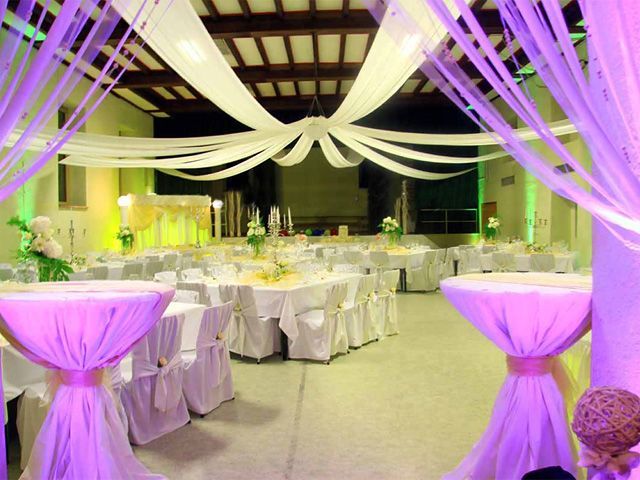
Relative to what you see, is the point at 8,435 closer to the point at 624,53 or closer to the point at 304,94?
the point at 624,53

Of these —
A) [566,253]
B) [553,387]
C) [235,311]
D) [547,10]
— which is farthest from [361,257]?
[547,10]

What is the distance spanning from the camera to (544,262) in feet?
29.2

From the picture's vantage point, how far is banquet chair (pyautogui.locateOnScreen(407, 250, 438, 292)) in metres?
10.3

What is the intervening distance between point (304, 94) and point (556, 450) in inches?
541

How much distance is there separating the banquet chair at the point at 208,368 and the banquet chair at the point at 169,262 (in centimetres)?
571

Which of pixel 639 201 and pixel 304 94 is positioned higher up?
pixel 304 94

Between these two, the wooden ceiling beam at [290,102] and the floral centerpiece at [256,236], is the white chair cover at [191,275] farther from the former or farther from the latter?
the wooden ceiling beam at [290,102]

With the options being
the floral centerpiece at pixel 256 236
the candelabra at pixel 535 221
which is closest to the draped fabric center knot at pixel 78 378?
the floral centerpiece at pixel 256 236

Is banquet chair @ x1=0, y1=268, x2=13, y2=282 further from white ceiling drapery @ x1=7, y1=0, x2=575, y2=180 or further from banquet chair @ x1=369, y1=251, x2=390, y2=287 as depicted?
banquet chair @ x1=369, y1=251, x2=390, y2=287

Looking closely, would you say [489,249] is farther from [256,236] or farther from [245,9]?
[245,9]

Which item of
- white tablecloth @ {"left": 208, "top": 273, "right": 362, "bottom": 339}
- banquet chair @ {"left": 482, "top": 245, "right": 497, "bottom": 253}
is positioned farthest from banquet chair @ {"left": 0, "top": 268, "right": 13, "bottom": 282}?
banquet chair @ {"left": 482, "top": 245, "right": 497, "bottom": 253}

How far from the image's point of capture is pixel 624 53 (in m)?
1.85

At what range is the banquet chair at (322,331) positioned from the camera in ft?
18.0

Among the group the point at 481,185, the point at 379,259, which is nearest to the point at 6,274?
the point at 379,259
